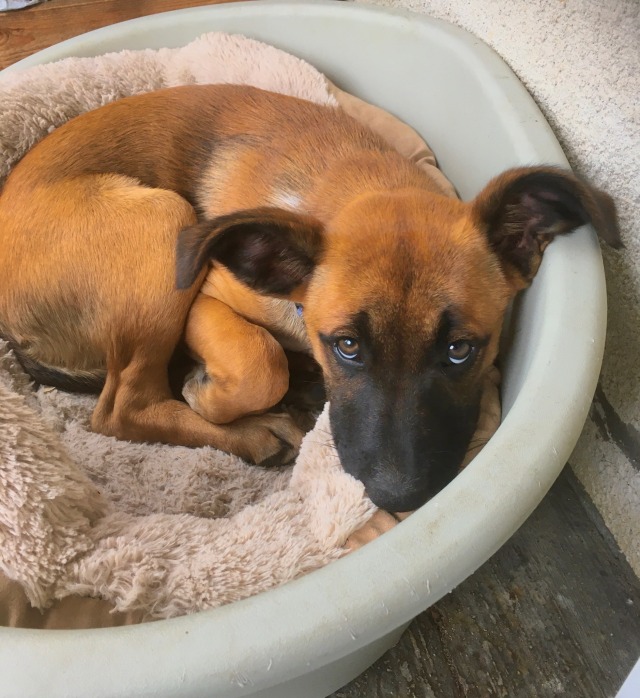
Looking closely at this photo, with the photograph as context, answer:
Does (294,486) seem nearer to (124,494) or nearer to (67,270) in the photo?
(124,494)

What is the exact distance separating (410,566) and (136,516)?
86 centimetres

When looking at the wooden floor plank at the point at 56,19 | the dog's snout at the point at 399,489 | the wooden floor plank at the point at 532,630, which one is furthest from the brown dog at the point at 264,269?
the wooden floor plank at the point at 56,19

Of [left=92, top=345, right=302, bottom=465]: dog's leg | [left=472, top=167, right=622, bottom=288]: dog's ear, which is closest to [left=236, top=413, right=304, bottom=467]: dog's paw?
[left=92, top=345, right=302, bottom=465]: dog's leg

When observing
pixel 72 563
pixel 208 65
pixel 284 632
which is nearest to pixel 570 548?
pixel 284 632

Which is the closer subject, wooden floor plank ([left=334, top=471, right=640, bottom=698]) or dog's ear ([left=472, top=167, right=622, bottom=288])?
dog's ear ([left=472, top=167, right=622, bottom=288])

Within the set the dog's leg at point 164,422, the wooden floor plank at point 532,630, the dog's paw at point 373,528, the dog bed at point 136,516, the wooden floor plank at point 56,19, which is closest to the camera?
the dog bed at point 136,516

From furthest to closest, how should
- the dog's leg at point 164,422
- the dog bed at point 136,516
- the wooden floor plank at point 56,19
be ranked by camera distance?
the wooden floor plank at point 56,19 < the dog's leg at point 164,422 < the dog bed at point 136,516

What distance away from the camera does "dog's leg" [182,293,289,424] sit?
1.94 metres

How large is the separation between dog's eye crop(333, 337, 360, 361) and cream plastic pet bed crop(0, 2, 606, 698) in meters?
0.38

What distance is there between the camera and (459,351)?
1.52 metres

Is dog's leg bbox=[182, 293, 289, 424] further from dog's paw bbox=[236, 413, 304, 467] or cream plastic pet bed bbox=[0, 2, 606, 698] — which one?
cream plastic pet bed bbox=[0, 2, 606, 698]

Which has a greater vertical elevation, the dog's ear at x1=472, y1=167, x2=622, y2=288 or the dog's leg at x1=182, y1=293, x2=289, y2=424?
the dog's ear at x1=472, y1=167, x2=622, y2=288

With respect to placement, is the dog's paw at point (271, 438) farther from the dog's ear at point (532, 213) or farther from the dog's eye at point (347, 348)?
the dog's ear at point (532, 213)

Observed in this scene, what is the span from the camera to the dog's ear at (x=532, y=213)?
58.2 inches
